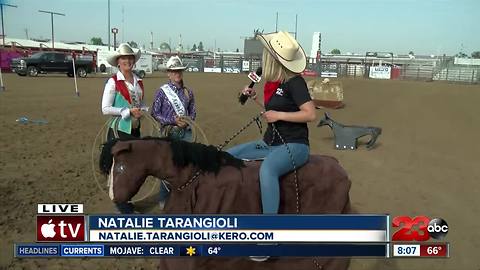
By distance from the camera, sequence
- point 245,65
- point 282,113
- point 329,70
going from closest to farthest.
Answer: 1. point 282,113
2. point 329,70
3. point 245,65

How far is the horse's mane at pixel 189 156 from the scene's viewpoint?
2.66 m

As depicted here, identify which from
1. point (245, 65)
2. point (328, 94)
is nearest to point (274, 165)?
point (328, 94)

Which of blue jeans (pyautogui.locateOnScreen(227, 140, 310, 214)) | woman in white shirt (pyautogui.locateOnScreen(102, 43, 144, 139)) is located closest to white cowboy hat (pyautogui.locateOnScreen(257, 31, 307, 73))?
blue jeans (pyautogui.locateOnScreen(227, 140, 310, 214))

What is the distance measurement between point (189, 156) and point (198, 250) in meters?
0.59

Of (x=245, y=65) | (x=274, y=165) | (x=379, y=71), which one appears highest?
(x=245, y=65)

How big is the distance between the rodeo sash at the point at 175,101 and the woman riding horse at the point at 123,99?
1.02ft

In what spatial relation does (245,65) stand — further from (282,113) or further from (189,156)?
(189,156)

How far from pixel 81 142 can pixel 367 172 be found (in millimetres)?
5742

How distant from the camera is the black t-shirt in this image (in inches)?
112

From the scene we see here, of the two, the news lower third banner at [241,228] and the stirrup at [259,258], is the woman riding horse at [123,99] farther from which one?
the stirrup at [259,258]

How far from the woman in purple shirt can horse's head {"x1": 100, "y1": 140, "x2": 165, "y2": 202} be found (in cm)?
185

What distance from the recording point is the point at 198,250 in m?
2.56

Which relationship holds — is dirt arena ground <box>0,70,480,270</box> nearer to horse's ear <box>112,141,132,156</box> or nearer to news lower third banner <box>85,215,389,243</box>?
news lower third banner <box>85,215,389,243</box>

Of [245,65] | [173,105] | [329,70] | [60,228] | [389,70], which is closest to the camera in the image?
[60,228]
